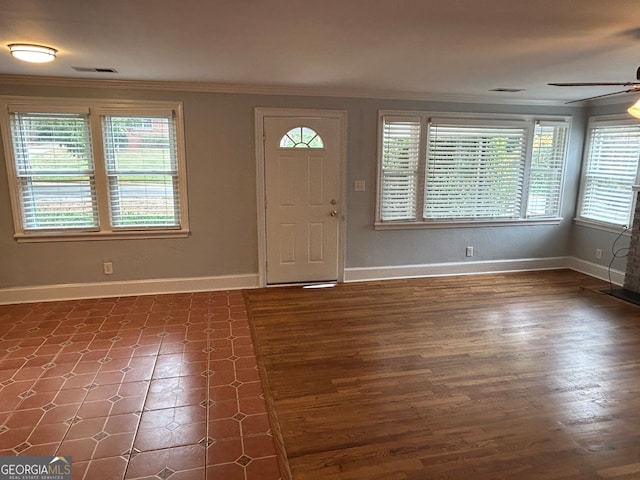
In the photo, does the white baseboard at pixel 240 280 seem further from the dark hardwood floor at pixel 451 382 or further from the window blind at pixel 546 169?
the window blind at pixel 546 169

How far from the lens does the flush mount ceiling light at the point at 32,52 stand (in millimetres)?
2836

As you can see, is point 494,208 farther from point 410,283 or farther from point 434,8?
point 434,8

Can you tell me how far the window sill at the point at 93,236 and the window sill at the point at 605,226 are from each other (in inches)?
207

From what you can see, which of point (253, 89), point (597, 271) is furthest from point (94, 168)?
point (597, 271)

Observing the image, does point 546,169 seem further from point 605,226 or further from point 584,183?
point 605,226

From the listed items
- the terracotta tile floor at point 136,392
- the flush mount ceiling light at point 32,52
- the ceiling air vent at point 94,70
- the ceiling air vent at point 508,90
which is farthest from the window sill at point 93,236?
the ceiling air vent at point 508,90

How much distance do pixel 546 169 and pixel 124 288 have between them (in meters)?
5.60

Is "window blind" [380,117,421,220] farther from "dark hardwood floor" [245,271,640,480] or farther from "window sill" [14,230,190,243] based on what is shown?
"window sill" [14,230,190,243]

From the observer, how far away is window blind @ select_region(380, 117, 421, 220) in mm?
5051

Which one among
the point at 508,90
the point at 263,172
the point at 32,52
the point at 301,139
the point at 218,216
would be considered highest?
the point at 508,90

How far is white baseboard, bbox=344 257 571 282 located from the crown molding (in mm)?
2109

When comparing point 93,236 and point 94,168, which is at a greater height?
point 94,168

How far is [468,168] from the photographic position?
17.6 feet

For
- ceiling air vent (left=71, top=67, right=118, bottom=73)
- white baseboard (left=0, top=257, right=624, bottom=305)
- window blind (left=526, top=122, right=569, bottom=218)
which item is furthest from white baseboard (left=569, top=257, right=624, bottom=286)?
ceiling air vent (left=71, top=67, right=118, bottom=73)
